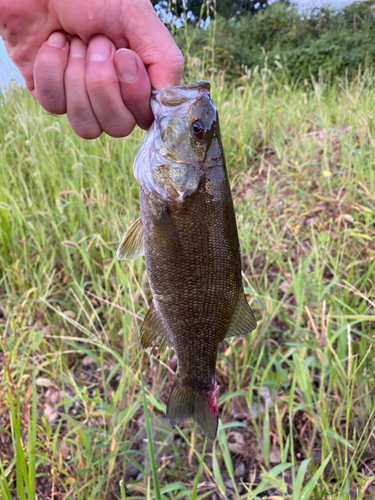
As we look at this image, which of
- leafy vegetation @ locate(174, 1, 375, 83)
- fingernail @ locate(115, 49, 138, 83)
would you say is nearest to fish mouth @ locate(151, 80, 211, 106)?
fingernail @ locate(115, 49, 138, 83)

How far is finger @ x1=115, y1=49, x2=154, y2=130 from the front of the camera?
121cm

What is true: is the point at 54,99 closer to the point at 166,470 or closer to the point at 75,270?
the point at 75,270

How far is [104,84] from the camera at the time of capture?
1245 millimetres

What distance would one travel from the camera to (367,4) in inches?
410

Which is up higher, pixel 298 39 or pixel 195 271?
pixel 298 39

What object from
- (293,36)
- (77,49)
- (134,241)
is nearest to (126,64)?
(77,49)

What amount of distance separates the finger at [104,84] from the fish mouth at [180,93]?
16 centimetres

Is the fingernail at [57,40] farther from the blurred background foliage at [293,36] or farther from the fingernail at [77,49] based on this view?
the blurred background foliage at [293,36]

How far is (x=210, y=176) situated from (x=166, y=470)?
1.42m

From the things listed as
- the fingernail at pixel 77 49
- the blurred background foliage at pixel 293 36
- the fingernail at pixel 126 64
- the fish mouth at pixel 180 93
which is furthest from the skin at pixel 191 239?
the blurred background foliage at pixel 293 36

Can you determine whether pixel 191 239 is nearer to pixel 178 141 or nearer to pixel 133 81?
pixel 178 141

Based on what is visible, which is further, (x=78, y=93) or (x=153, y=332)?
(x=153, y=332)

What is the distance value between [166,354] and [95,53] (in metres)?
1.58

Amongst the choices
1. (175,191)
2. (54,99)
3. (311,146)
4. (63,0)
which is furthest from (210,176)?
(311,146)
